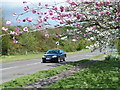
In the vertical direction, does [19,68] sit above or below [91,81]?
below

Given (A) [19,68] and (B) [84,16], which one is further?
(A) [19,68]

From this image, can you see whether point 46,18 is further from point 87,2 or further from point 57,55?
point 57,55

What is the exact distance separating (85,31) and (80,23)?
35 cm

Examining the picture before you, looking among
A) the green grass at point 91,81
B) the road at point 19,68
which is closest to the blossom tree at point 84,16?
the green grass at point 91,81

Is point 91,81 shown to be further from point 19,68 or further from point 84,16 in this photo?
A: point 19,68

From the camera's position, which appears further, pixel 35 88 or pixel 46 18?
pixel 35 88

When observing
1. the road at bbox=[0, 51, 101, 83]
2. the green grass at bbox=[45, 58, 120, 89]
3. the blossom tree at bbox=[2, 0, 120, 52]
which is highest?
the blossom tree at bbox=[2, 0, 120, 52]

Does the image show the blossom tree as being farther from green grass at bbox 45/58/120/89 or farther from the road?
the road

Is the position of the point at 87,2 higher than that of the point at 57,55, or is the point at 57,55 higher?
the point at 87,2

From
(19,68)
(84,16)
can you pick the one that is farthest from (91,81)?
(19,68)

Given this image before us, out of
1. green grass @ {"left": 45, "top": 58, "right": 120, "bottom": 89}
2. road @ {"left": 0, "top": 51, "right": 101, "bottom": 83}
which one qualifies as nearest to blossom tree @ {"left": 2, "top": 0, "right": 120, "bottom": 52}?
A: green grass @ {"left": 45, "top": 58, "right": 120, "bottom": 89}

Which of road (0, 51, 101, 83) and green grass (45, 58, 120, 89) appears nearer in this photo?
green grass (45, 58, 120, 89)

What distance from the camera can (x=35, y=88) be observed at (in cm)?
766

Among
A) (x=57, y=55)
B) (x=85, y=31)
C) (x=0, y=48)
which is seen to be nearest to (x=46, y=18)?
(x=85, y=31)
